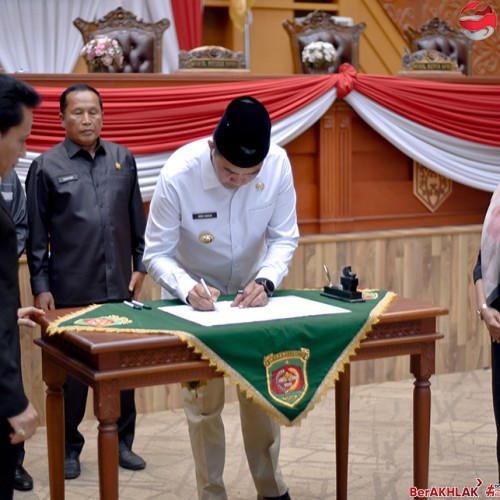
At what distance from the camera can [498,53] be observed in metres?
7.57

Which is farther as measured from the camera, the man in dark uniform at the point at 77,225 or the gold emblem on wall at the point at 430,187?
the gold emblem on wall at the point at 430,187

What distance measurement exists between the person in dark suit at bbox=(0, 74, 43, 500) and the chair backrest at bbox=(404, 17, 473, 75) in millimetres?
4241

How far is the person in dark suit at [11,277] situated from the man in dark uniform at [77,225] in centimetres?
156

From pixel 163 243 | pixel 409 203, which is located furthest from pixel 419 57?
pixel 163 243

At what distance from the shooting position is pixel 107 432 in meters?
2.51

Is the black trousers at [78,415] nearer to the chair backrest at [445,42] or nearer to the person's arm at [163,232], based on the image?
the person's arm at [163,232]

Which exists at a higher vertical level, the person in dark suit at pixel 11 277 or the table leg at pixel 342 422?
the person in dark suit at pixel 11 277

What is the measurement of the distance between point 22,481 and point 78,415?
1.06ft

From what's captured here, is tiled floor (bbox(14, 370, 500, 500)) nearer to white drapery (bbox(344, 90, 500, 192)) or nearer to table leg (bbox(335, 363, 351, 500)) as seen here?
table leg (bbox(335, 363, 351, 500))

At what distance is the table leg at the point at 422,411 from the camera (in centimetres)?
296

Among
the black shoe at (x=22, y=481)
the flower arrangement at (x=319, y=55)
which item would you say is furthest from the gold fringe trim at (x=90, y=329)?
the flower arrangement at (x=319, y=55)

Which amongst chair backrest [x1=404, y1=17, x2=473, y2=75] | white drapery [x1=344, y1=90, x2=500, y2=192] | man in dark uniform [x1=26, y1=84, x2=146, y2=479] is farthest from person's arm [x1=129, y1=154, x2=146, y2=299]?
chair backrest [x1=404, y1=17, x2=473, y2=75]

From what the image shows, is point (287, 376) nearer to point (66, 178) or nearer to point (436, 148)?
point (66, 178)

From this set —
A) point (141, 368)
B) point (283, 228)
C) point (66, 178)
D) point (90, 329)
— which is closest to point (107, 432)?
point (141, 368)
